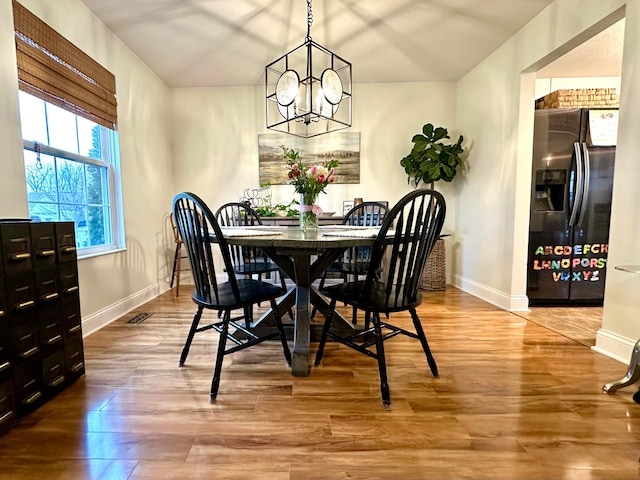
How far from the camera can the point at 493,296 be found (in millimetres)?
3096

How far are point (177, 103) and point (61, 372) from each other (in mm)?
3369

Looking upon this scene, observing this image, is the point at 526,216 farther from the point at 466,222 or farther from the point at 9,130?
the point at 9,130

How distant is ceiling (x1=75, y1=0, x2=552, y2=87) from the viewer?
2.48m

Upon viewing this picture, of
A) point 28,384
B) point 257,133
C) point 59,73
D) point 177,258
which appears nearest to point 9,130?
point 59,73

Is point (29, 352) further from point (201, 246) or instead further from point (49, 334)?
point (201, 246)

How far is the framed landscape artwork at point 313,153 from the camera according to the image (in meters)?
3.92

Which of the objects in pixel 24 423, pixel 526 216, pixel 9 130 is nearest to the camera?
pixel 24 423

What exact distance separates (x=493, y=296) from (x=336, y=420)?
243 cm

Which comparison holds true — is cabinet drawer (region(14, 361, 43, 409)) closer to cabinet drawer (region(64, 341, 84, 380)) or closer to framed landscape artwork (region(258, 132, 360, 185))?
cabinet drawer (region(64, 341, 84, 380))

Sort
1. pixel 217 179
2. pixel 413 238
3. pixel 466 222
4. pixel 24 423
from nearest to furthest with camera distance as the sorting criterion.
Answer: pixel 24 423, pixel 413 238, pixel 466 222, pixel 217 179

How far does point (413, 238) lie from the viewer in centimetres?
148

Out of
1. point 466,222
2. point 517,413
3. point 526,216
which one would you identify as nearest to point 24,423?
point 517,413

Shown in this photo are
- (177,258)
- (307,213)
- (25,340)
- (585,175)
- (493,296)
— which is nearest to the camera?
(25,340)

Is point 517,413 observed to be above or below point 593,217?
below
